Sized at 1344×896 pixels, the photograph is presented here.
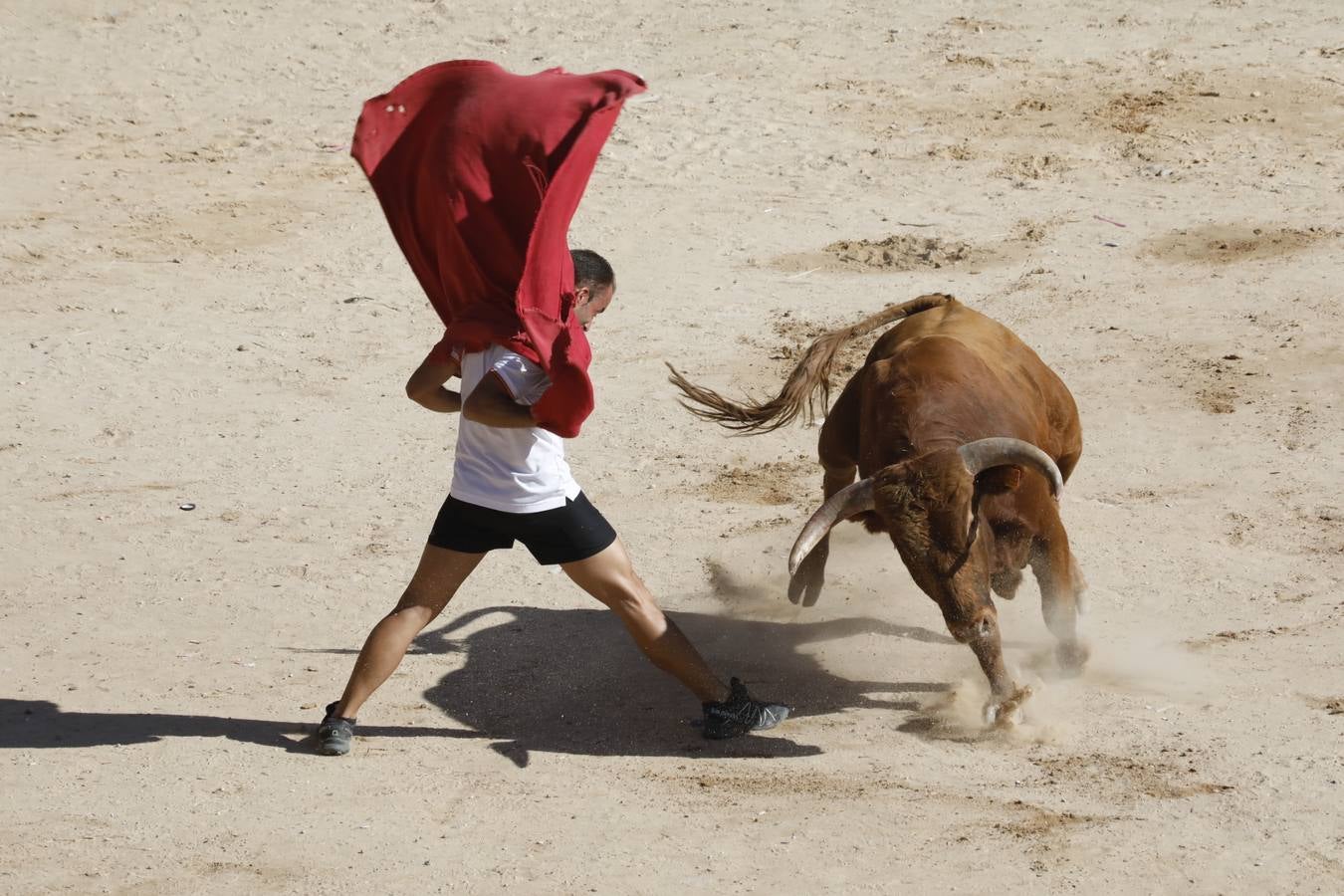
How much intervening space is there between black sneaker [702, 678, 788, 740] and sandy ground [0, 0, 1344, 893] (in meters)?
0.10

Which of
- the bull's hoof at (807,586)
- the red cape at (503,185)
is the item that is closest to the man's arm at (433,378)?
the red cape at (503,185)

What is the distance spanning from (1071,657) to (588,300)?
2.67m

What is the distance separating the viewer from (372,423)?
9.65m

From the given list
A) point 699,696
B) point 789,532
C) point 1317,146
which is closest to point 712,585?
point 789,532

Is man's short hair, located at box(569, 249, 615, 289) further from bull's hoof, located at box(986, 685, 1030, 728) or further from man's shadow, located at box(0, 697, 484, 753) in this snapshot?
bull's hoof, located at box(986, 685, 1030, 728)

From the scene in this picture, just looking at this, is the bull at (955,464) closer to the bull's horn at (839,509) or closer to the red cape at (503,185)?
the bull's horn at (839,509)

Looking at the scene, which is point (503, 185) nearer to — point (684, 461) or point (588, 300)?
point (588, 300)

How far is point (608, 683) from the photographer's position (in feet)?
22.3

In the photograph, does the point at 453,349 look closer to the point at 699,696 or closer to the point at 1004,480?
the point at 699,696

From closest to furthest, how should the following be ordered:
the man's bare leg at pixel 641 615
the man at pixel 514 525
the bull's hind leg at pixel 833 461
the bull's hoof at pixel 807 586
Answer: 1. the man at pixel 514 525
2. the man's bare leg at pixel 641 615
3. the bull's hind leg at pixel 833 461
4. the bull's hoof at pixel 807 586

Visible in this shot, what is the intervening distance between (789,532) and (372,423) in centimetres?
285

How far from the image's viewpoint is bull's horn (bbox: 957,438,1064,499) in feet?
19.8

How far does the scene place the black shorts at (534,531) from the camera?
5.63m

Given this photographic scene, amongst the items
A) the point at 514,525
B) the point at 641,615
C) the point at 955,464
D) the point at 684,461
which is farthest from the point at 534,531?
the point at 684,461
